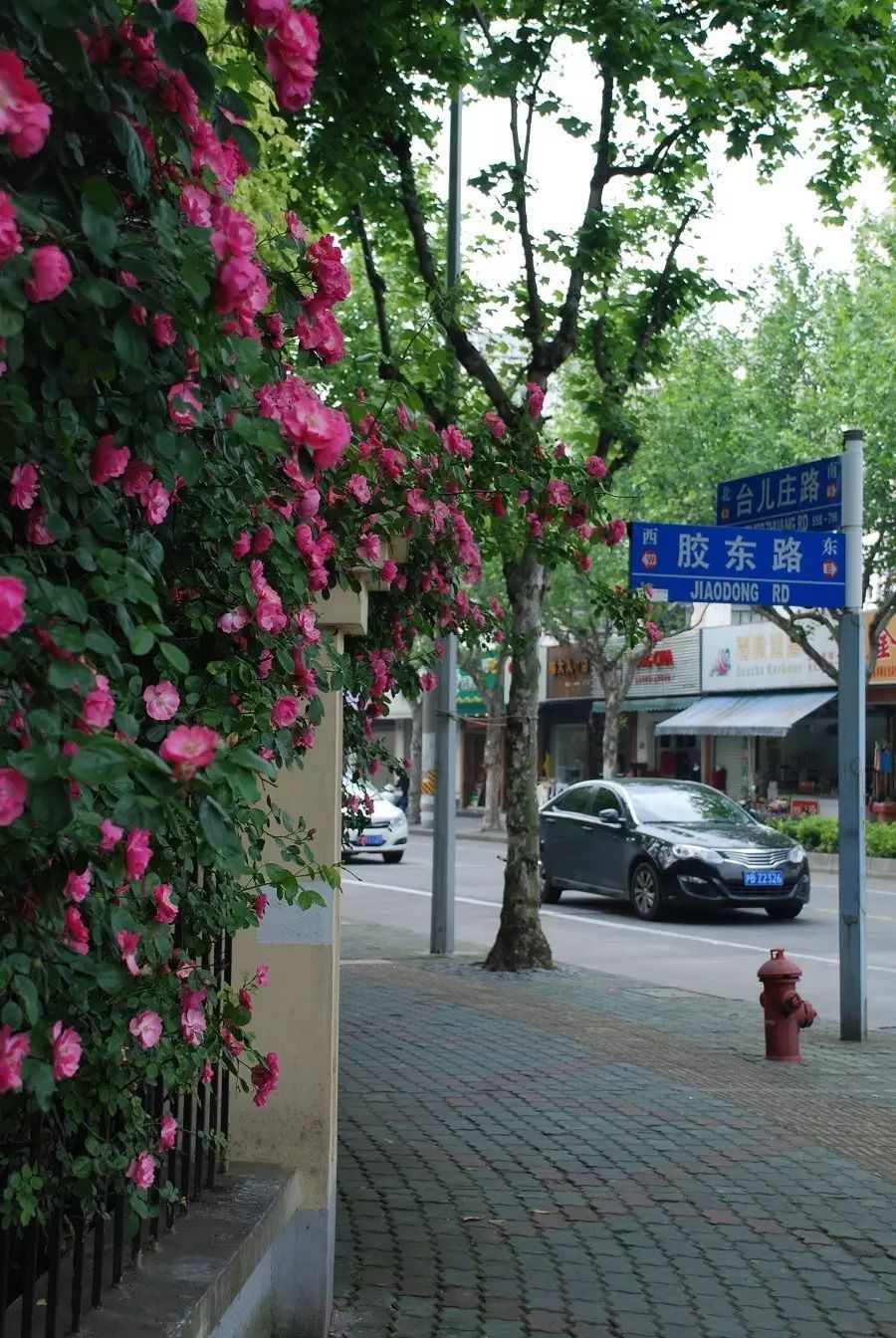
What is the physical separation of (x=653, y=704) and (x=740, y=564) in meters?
36.8

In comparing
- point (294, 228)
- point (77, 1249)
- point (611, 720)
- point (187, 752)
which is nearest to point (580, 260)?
point (294, 228)

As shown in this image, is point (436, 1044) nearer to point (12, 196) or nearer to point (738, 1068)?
point (738, 1068)

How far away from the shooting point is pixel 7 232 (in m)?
1.72

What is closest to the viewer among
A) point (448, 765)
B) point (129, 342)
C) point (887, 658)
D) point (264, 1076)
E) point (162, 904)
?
point (129, 342)

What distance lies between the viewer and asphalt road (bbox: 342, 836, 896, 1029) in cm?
1312

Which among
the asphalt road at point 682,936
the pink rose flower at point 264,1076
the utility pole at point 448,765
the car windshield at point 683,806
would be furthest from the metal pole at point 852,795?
the car windshield at point 683,806

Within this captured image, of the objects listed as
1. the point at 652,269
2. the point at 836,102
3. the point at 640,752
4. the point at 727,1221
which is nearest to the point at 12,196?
the point at 727,1221

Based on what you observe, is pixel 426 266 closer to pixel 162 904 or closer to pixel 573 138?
pixel 573 138

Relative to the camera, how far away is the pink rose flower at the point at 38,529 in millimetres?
2104

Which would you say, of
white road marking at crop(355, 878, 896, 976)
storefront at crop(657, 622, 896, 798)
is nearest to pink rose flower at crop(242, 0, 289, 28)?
white road marking at crop(355, 878, 896, 976)

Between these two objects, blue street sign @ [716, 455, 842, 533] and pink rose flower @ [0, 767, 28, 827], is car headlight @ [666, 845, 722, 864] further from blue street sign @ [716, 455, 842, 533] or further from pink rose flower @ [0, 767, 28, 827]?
pink rose flower @ [0, 767, 28, 827]

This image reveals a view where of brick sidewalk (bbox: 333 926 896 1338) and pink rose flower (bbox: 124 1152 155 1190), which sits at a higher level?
pink rose flower (bbox: 124 1152 155 1190)

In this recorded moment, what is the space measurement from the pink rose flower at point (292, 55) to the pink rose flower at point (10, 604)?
0.93 meters

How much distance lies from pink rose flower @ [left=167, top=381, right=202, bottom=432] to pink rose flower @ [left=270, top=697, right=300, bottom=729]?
30.7 inches
